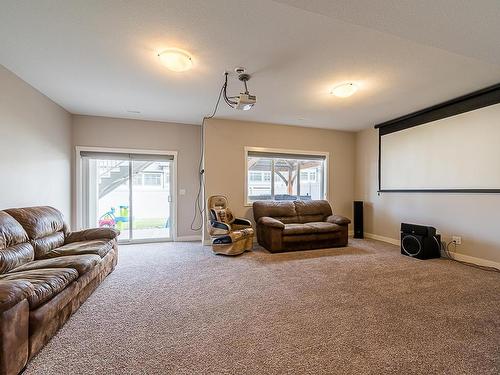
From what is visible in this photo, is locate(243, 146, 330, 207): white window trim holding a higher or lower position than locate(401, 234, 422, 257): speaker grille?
higher

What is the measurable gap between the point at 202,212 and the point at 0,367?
13.1 feet

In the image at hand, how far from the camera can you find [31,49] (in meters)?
2.43

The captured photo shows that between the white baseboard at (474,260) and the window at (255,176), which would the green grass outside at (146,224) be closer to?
the window at (255,176)

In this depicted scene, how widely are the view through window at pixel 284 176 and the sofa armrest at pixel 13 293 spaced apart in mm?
3873

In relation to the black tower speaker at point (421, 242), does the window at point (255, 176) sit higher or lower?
higher

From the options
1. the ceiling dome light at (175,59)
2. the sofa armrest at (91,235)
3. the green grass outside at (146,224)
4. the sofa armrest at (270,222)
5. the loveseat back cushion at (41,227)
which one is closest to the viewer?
the ceiling dome light at (175,59)

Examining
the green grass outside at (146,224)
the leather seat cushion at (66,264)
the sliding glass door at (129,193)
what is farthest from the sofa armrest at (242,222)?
the leather seat cushion at (66,264)

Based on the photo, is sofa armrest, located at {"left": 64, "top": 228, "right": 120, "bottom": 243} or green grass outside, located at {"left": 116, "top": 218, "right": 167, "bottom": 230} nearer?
sofa armrest, located at {"left": 64, "top": 228, "right": 120, "bottom": 243}

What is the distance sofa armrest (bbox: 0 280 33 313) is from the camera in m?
1.35

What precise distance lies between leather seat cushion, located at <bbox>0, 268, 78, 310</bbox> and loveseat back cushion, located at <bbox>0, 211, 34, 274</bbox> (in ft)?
0.68

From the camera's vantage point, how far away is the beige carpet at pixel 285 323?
154cm

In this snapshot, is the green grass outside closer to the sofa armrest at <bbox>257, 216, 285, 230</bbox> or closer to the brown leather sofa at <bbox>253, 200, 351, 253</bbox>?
the brown leather sofa at <bbox>253, 200, 351, 253</bbox>

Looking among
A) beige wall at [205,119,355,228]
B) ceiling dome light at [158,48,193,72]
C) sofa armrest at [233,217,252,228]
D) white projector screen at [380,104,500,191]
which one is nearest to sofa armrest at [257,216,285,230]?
sofa armrest at [233,217,252,228]

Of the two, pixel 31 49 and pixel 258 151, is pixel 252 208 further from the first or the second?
pixel 31 49
